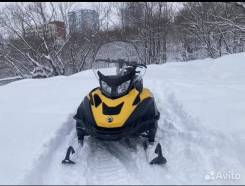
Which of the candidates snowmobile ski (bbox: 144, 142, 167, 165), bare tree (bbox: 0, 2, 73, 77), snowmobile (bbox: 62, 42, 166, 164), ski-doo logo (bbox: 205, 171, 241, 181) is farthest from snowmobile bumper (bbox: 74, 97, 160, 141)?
bare tree (bbox: 0, 2, 73, 77)

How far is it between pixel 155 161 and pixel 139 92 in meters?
1.03

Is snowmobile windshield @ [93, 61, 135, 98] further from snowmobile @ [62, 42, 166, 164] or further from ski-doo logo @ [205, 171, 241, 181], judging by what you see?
ski-doo logo @ [205, 171, 241, 181]

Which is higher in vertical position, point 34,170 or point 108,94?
point 108,94

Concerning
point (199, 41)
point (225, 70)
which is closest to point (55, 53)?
point (199, 41)

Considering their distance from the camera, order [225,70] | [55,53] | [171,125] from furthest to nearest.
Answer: [55,53] < [225,70] < [171,125]

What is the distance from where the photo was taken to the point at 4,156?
3.76 meters

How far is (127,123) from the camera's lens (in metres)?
3.88

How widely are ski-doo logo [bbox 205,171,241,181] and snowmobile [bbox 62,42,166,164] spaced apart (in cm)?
55

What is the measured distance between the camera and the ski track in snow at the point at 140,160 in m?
3.34

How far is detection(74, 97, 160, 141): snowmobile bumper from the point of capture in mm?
3843

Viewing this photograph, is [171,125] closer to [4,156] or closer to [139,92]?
[139,92]

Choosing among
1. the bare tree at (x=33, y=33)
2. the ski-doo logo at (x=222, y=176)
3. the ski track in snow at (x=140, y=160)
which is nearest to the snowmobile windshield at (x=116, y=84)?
the ski track in snow at (x=140, y=160)

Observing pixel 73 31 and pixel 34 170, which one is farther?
pixel 73 31

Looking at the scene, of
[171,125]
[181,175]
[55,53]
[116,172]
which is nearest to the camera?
[181,175]
